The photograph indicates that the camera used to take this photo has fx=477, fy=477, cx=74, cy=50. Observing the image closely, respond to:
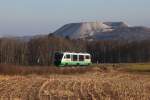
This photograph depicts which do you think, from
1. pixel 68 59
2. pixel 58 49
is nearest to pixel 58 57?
pixel 68 59

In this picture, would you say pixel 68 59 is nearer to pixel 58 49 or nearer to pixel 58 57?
pixel 58 57

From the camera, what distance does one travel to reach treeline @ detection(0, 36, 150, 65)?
360 ft

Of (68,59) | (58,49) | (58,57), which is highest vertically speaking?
(58,49)

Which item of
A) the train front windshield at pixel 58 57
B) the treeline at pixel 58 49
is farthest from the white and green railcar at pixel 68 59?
the treeline at pixel 58 49

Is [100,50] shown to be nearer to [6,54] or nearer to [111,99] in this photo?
[6,54]

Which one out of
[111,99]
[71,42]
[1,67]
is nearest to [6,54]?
[71,42]

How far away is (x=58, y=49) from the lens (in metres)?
120

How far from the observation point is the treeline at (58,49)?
110 meters

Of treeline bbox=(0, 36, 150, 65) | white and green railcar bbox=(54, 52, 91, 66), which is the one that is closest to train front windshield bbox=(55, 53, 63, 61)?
white and green railcar bbox=(54, 52, 91, 66)

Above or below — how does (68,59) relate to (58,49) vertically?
below

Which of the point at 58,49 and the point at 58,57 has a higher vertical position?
the point at 58,49

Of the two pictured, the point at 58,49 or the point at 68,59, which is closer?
the point at 68,59

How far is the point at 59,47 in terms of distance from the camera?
399 ft

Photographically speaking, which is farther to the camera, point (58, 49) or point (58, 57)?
point (58, 49)
